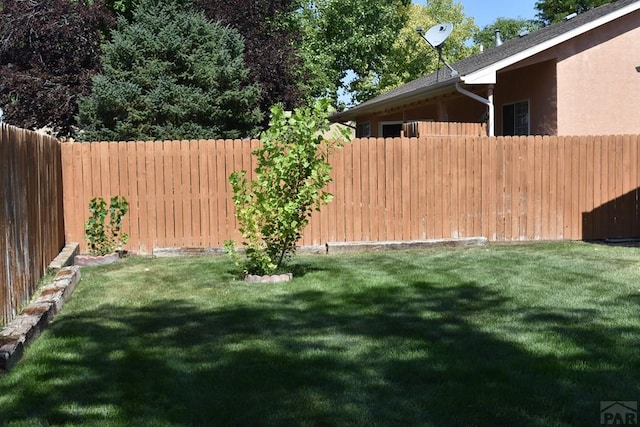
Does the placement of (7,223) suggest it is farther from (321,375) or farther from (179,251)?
(179,251)

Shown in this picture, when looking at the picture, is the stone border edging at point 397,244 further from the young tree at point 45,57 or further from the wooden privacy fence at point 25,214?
the young tree at point 45,57

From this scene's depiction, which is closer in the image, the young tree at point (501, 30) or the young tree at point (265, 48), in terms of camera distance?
the young tree at point (265, 48)

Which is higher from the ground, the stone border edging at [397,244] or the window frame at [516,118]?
the window frame at [516,118]

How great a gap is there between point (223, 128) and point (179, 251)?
6781 millimetres

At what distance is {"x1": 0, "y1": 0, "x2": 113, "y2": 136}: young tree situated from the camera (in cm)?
1988

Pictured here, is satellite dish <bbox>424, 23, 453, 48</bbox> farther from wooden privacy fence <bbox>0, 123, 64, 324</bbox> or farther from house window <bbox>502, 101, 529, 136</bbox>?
wooden privacy fence <bbox>0, 123, 64, 324</bbox>

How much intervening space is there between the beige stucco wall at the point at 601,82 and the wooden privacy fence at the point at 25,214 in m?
9.24

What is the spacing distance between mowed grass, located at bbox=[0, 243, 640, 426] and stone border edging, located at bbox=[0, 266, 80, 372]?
0.08m

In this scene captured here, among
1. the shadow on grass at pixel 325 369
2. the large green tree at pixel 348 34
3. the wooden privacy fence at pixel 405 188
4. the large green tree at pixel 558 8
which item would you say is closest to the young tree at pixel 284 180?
the shadow on grass at pixel 325 369

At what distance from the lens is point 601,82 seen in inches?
548

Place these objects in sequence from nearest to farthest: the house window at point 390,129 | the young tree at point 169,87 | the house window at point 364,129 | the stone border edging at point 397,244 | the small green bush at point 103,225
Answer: the small green bush at point 103,225 → the stone border edging at point 397,244 → the young tree at point 169,87 → the house window at point 390,129 → the house window at point 364,129

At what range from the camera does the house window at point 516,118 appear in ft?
49.5

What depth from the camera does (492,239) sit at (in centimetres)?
1173

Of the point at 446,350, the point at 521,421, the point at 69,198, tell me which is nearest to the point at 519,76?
the point at 69,198
